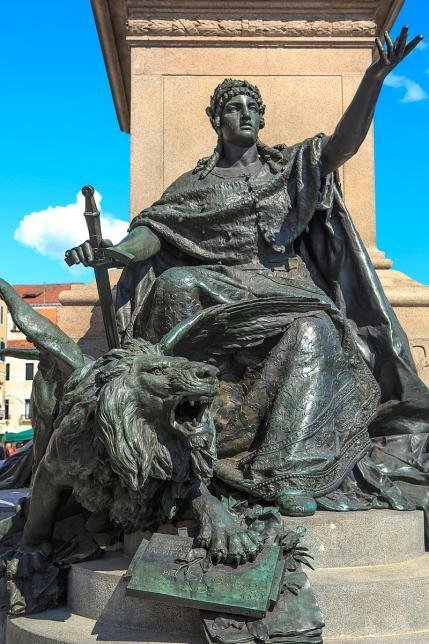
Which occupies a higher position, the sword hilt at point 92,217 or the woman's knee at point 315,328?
the sword hilt at point 92,217

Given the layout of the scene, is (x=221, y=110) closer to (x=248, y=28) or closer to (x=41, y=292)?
(x=248, y=28)

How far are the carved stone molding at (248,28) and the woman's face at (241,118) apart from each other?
1.77m

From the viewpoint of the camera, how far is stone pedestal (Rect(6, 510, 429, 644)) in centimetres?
290

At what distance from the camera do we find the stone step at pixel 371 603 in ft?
9.56

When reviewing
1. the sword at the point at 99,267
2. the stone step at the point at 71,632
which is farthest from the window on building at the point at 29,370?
the stone step at the point at 71,632

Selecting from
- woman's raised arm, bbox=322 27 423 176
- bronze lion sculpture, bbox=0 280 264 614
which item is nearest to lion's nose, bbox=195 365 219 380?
bronze lion sculpture, bbox=0 280 264 614

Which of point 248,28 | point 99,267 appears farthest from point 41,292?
point 99,267

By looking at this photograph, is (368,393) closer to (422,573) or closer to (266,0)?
(422,573)

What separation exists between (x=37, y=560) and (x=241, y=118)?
9.23ft

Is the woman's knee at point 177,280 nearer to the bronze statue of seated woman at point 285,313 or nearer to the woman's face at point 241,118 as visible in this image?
the bronze statue of seated woman at point 285,313

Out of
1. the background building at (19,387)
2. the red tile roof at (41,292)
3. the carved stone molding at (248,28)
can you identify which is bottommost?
the background building at (19,387)

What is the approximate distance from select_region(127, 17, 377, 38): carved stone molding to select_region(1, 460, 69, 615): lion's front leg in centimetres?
409

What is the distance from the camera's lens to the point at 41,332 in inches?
141

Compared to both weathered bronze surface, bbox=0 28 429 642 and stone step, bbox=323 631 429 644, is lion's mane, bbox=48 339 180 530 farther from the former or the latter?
stone step, bbox=323 631 429 644
